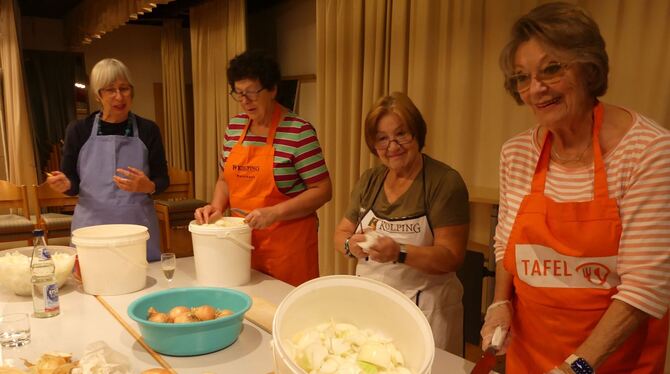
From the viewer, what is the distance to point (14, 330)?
130 centimetres

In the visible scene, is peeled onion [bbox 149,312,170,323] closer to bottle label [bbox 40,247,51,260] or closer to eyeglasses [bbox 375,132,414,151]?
bottle label [bbox 40,247,51,260]

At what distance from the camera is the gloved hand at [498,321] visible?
1.16 meters

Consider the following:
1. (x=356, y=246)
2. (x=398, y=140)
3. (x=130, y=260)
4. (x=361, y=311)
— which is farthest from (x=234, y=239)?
(x=361, y=311)

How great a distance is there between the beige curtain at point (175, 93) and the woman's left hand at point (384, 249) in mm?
5203

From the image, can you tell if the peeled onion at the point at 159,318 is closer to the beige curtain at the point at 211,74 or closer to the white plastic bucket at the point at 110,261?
the white plastic bucket at the point at 110,261

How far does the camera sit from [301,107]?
15.3ft

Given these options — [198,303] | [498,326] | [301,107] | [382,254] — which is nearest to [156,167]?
[198,303]

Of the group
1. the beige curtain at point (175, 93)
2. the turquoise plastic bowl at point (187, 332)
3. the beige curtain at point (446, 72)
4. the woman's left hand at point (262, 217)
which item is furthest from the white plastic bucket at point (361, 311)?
the beige curtain at point (175, 93)

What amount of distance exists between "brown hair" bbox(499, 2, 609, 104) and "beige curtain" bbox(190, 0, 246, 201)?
4013mm

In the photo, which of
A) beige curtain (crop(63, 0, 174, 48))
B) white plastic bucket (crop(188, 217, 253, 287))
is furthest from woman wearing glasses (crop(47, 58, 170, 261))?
beige curtain (crop(63, 0, 174, 48))

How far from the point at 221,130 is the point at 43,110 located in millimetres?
2508

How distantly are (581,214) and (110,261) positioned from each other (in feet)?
4.79

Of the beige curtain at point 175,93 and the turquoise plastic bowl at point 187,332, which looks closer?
the turquoise plastic bowl at point 187,332

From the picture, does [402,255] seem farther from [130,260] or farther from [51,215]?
[51,215]
